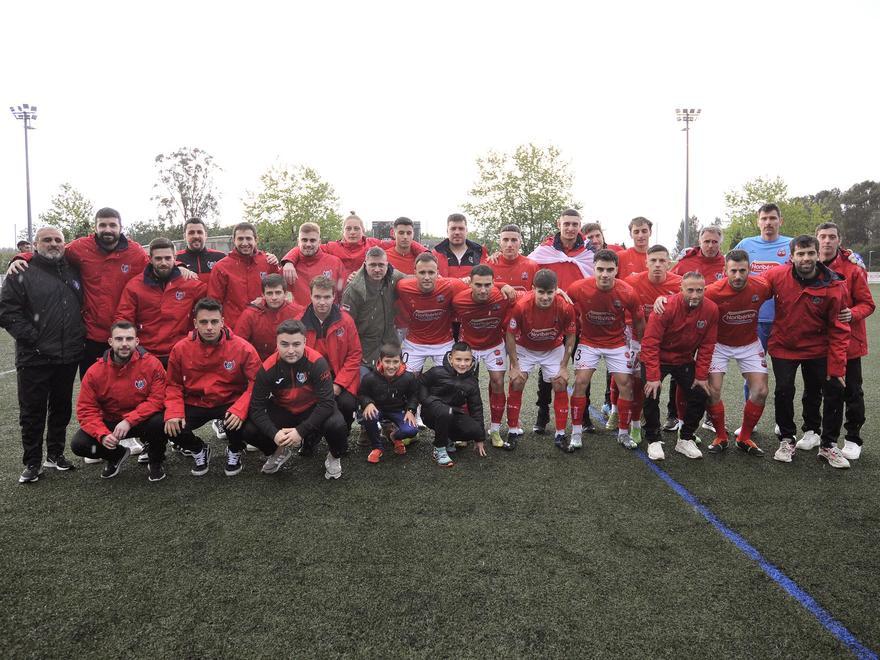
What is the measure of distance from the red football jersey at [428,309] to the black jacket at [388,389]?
0.62 m

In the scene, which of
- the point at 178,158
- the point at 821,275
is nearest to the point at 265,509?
the point at 821,275

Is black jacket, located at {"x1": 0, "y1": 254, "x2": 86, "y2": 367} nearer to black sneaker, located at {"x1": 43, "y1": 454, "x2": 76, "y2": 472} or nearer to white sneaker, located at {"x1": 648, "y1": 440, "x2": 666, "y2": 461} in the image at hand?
black sneaker, located at {"x1": 43, "y1": 454, "x2": 76, "y2": 472}

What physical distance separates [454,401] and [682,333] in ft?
6.54

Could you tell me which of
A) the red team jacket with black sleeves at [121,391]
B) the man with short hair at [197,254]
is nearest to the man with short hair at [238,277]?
the man with short hair at [197,254]

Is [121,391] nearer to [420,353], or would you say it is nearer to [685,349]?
[420,353]

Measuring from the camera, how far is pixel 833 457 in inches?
159

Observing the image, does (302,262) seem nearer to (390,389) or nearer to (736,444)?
(390,389)

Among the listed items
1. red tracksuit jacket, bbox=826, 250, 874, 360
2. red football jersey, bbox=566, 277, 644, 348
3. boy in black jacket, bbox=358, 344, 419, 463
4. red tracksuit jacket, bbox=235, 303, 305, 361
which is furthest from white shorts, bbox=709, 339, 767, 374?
red tracksuit jacket, bbox=235, 303, 305, 361

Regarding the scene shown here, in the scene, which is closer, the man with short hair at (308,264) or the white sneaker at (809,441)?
the white sneaker at (809,441)

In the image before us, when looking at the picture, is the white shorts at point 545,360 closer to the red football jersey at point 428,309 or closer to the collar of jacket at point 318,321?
the red football jersey at point 428,309

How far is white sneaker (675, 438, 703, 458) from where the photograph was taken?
14.0 feet

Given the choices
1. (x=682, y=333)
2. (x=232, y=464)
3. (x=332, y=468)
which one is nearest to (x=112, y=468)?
(x=232, y=464)

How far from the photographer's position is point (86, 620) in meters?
2.27

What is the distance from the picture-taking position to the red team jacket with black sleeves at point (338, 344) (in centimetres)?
438
